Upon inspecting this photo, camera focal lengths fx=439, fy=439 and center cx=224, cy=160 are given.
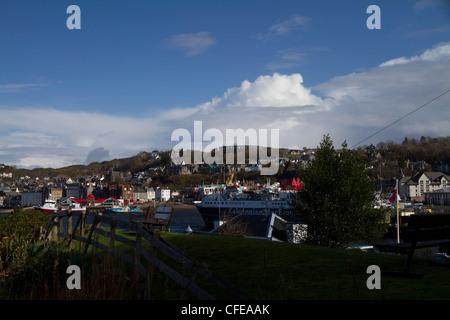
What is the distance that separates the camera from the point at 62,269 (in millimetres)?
9344

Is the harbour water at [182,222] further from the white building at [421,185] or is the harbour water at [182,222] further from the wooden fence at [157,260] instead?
the white building at [421,185]

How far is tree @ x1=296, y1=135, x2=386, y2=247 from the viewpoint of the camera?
2870 centimetres

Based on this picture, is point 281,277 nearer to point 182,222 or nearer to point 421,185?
point 182,222

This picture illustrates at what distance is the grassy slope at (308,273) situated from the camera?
783 centimetres

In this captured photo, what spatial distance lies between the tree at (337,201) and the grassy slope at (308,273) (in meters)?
15.9

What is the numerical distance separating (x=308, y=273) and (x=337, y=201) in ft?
65.3

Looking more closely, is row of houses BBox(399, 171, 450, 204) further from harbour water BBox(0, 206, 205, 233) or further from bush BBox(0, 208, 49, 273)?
bush BBox(0, 208, 49, 273)

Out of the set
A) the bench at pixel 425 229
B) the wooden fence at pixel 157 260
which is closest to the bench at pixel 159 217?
the wooden fence at pixel 157 260

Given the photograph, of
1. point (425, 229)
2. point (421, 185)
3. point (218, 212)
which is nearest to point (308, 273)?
point (425, 229)
